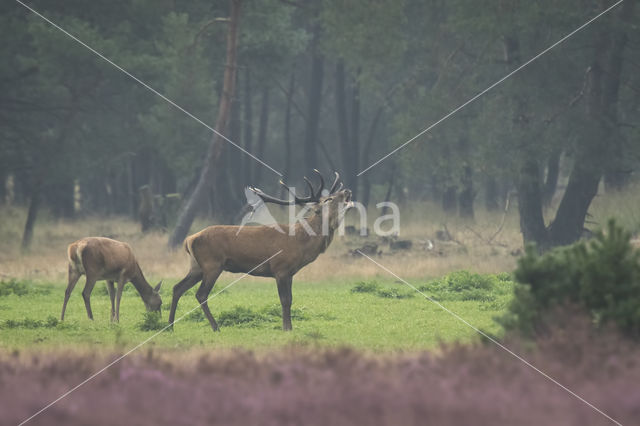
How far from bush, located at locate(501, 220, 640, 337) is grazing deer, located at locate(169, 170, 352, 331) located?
552 cm

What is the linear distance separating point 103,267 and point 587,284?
857 centimetres

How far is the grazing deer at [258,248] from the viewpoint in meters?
13.7

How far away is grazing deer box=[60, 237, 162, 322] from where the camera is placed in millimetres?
14336

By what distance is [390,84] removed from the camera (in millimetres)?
47781

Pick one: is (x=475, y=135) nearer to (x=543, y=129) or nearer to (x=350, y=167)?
(x=543, y=129)

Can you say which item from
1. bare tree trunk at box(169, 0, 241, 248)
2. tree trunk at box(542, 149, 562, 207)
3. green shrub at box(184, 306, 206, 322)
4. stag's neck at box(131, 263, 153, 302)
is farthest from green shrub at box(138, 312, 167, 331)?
tree trunk at box(542, 149, 562, 207)

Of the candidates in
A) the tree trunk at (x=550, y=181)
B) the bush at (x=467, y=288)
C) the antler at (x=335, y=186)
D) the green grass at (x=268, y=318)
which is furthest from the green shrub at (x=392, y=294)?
the tree trunk at (x=550, y=181)

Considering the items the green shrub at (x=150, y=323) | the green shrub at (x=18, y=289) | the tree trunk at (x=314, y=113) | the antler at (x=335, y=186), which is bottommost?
the green shrub at (x=18, y=289)

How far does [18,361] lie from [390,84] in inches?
1594

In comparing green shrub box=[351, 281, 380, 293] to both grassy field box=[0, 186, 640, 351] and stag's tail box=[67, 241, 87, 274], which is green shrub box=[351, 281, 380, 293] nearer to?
grassy field box=[0, 186, 640, 351]

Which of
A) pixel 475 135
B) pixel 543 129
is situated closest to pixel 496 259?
A: pixel 543 129

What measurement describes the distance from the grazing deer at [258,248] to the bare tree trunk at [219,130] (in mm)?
13467

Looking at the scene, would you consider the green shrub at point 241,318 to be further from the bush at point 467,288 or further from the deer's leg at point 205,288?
A: the bush at point 467,288

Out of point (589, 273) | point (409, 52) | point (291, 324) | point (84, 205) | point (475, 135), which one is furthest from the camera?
point (84, 205)
